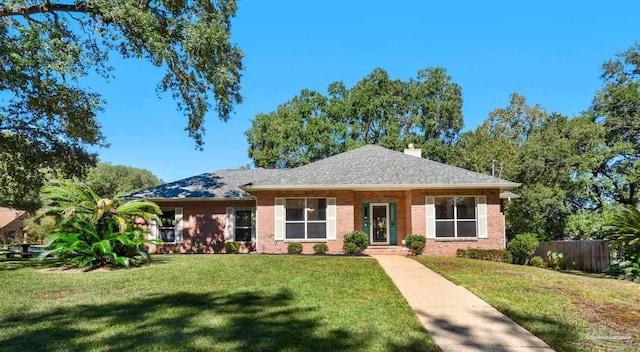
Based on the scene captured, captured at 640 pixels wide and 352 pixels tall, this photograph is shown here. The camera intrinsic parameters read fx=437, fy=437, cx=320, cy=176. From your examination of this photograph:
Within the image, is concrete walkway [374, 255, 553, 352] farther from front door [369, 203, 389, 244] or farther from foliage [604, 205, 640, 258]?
front door [369, 203, 389, 244]

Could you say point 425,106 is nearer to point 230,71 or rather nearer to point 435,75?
point 435,75

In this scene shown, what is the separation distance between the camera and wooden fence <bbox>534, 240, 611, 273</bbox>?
15.4 metres

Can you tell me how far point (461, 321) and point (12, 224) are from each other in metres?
53.0

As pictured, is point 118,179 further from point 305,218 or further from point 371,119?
point 305,218

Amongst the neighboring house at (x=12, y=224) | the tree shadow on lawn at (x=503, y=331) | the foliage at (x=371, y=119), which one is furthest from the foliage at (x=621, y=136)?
the neighboring house at (x=12, y=224)

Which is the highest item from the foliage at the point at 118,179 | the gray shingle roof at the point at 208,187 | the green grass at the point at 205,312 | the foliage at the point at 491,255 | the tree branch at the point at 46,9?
the tree branch at the point at 46,9

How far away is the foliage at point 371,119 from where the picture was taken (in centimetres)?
3569

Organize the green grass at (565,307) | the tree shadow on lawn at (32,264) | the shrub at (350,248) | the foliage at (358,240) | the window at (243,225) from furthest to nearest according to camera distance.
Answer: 1. the window at (243,225)
2. the foliage at (358,240)
3. the shrub at (350,248)
4. the tree shadow on lawn at (32,264)
5. the green grass at (565,307)

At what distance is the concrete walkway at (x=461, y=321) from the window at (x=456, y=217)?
29.7 feet

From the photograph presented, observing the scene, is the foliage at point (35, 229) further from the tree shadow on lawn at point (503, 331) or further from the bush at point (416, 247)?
the tree shadow on lawn at point (503, 331)

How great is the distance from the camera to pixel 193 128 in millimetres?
18469

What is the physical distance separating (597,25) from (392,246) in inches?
488

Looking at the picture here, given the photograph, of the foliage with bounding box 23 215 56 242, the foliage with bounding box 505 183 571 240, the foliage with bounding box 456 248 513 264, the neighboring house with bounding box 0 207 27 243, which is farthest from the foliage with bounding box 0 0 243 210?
the neighboring house with bounding box 0 207 27 243

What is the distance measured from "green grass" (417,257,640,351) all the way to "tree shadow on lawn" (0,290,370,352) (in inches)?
97.8
